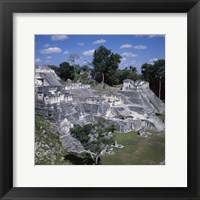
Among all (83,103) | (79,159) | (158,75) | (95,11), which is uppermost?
(95,11)

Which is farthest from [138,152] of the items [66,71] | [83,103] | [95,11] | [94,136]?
[95,11]

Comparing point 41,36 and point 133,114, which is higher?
point 41,36

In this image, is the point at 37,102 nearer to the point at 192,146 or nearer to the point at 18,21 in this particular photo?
the point at 18,21

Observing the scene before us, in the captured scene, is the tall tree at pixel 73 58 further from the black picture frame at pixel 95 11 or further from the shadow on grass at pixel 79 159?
the shadow on grass at pixel 79 159

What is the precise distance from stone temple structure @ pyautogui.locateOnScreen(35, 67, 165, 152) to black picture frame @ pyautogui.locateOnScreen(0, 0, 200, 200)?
0.13 m

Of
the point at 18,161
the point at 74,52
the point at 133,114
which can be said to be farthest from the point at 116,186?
the point at 74,52

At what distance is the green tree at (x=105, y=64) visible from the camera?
4.00ft

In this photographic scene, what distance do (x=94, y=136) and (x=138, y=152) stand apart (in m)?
0.20

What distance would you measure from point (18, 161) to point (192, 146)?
737mm

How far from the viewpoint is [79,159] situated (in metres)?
1.22

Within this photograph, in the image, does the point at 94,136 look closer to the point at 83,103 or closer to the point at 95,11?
the point at 83,103

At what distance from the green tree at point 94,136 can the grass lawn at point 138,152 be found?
0.04 m

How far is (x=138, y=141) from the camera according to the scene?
48.3 inches

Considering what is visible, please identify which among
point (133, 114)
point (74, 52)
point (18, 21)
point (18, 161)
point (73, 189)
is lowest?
point (73, 189)
